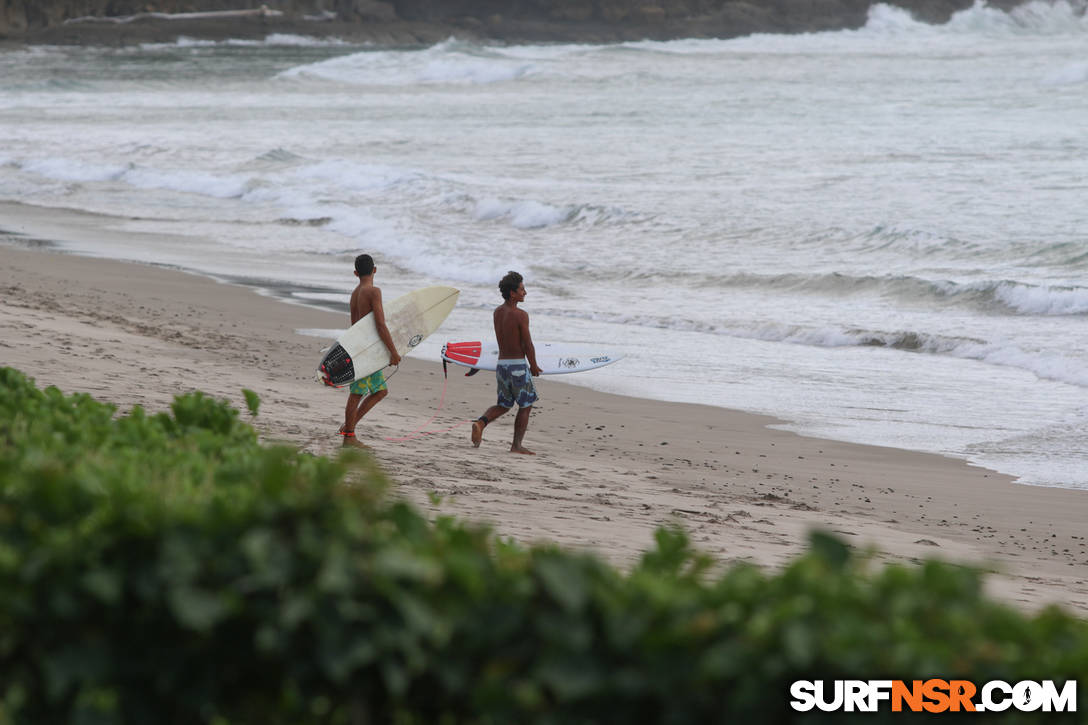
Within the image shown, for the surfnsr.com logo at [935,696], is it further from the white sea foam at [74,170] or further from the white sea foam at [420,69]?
the white sea foam at [420,69]

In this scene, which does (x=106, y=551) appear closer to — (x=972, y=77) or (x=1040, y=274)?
(x=1040, y=274)

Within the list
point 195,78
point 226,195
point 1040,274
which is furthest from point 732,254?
point 195,78

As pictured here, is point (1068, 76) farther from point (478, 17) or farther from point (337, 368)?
point (478, 17)

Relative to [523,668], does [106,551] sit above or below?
above

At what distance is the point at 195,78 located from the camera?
62062 mm

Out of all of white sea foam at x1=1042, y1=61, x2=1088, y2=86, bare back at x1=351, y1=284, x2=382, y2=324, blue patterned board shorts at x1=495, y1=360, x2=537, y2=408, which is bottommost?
blue patterned board shorts at x1=495, y1=360, x2=537, y2=408

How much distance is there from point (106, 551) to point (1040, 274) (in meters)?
16.5

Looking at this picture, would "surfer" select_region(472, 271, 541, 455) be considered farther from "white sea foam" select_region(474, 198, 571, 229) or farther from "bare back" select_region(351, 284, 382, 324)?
"white sea foam" select_region(474, 198, 571, 229)

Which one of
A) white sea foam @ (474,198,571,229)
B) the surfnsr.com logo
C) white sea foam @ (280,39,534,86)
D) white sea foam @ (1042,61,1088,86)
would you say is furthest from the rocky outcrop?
the surfnsr.com logo

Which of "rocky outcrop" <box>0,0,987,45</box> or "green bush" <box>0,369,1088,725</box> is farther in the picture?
"rocky outcrop" <box>0,0,987,45</box>

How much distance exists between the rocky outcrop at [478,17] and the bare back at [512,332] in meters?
92.5

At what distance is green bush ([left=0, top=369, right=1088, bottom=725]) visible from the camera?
236cm

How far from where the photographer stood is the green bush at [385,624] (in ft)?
7.73

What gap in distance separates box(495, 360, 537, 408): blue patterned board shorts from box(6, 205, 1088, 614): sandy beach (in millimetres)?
372
